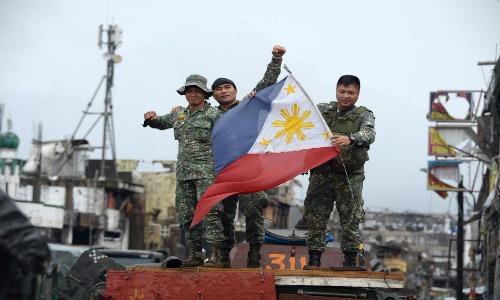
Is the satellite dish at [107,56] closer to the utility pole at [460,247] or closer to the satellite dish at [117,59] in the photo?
the satellite dish at [117,59]

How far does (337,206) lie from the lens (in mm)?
9594

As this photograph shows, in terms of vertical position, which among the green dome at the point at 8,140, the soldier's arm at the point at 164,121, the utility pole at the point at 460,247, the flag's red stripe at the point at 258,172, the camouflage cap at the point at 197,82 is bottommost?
the utility pole at the point at 460,247

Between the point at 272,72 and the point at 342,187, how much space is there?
4.17 ft

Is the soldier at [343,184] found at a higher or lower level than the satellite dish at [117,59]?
lower

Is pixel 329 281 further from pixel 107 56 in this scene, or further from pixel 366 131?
pixel 107 56

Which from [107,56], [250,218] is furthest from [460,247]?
[107,56]

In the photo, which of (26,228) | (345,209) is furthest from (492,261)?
(26,228)

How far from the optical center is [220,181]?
9.27 metres

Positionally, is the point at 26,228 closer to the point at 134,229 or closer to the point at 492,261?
the point at 492,261

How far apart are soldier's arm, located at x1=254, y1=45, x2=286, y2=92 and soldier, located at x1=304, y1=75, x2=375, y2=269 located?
0.58 meters

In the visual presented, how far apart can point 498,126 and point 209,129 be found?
72.3 ft

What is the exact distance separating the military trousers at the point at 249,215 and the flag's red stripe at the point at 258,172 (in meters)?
0.73

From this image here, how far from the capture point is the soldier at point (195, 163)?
9.63 meters

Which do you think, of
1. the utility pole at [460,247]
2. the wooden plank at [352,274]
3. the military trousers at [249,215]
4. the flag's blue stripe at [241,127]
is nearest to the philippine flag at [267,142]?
the flag's blue stripe at [241,127]
